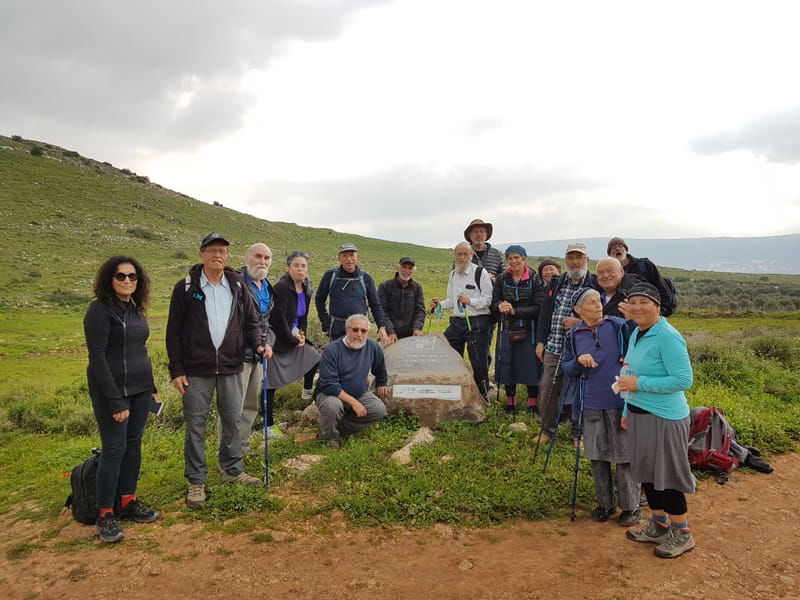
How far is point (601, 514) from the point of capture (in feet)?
16.0

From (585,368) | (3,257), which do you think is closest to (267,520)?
(585,368)

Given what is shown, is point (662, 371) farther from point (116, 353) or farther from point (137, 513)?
point (137, 513)

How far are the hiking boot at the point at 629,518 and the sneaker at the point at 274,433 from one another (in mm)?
4585

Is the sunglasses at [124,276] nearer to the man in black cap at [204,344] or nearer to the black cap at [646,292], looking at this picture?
the man in black cap at [204,344]

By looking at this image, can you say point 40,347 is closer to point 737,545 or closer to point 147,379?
point 147,379

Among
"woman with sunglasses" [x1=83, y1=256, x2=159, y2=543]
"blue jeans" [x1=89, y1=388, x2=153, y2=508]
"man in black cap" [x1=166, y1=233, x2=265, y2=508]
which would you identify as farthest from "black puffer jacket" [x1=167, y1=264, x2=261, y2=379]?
"blue jeans" [x1=89, y1=388, x2=153, y2=508]

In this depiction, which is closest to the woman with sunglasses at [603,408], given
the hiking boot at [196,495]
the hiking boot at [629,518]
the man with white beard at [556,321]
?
the hiking boot at [629,518]

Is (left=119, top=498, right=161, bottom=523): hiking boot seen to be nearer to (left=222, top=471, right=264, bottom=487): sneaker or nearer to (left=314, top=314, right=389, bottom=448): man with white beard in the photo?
(left=222, top=471, right=264, bottom=487): sneaker

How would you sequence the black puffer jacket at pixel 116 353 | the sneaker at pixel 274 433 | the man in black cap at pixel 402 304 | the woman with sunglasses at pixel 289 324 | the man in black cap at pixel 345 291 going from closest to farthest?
the black puffer jacket at pixel 116 353
the woman with sunglasses at pixel 289 324
the sneaker at pixel 274 433
the man in black cap at pixel 345 291
the man in black cap at pixel 402 304

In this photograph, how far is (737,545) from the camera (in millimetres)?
4355

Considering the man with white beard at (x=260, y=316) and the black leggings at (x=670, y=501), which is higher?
the man with white beard at (x=260, y=316)

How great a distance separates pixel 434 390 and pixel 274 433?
247 centimetres

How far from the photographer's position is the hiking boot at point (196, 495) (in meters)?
5.04

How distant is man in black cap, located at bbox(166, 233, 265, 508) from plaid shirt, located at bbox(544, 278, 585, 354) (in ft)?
12.9
